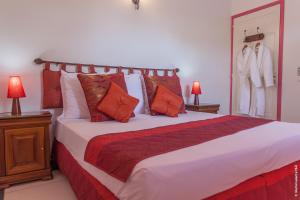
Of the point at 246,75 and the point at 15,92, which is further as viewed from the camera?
the point at 246,75

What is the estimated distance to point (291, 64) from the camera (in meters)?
3.23

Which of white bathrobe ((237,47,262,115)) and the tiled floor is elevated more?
white bathrobe ((237,47,262,115))

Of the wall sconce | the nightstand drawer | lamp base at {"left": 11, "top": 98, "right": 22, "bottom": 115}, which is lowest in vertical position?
the nightstand drawer

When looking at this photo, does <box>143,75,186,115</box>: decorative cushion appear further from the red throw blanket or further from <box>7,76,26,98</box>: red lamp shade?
<box>7,76,26,98</box>: red lamp shade

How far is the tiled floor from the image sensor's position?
188 cm

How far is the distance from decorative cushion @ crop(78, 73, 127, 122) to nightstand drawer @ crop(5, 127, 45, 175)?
53 cm

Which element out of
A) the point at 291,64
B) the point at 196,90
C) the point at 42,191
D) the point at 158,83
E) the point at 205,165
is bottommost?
the point at 42,191

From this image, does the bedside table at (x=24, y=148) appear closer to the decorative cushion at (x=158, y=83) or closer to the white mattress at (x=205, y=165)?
the white mattress at (x=205, y=165)

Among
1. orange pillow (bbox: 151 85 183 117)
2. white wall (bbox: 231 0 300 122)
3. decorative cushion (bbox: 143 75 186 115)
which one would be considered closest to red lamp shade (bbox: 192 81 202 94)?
decorative cushion (bbox: 143 75 186 115)

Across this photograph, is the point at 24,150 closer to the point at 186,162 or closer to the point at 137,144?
the point at 137,144

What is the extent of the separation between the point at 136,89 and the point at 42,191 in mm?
1440

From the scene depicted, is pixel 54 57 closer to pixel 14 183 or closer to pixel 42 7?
pixel 42 7

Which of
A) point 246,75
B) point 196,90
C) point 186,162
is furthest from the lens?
point 246,75

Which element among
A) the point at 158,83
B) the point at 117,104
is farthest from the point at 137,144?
the point at 158,83
